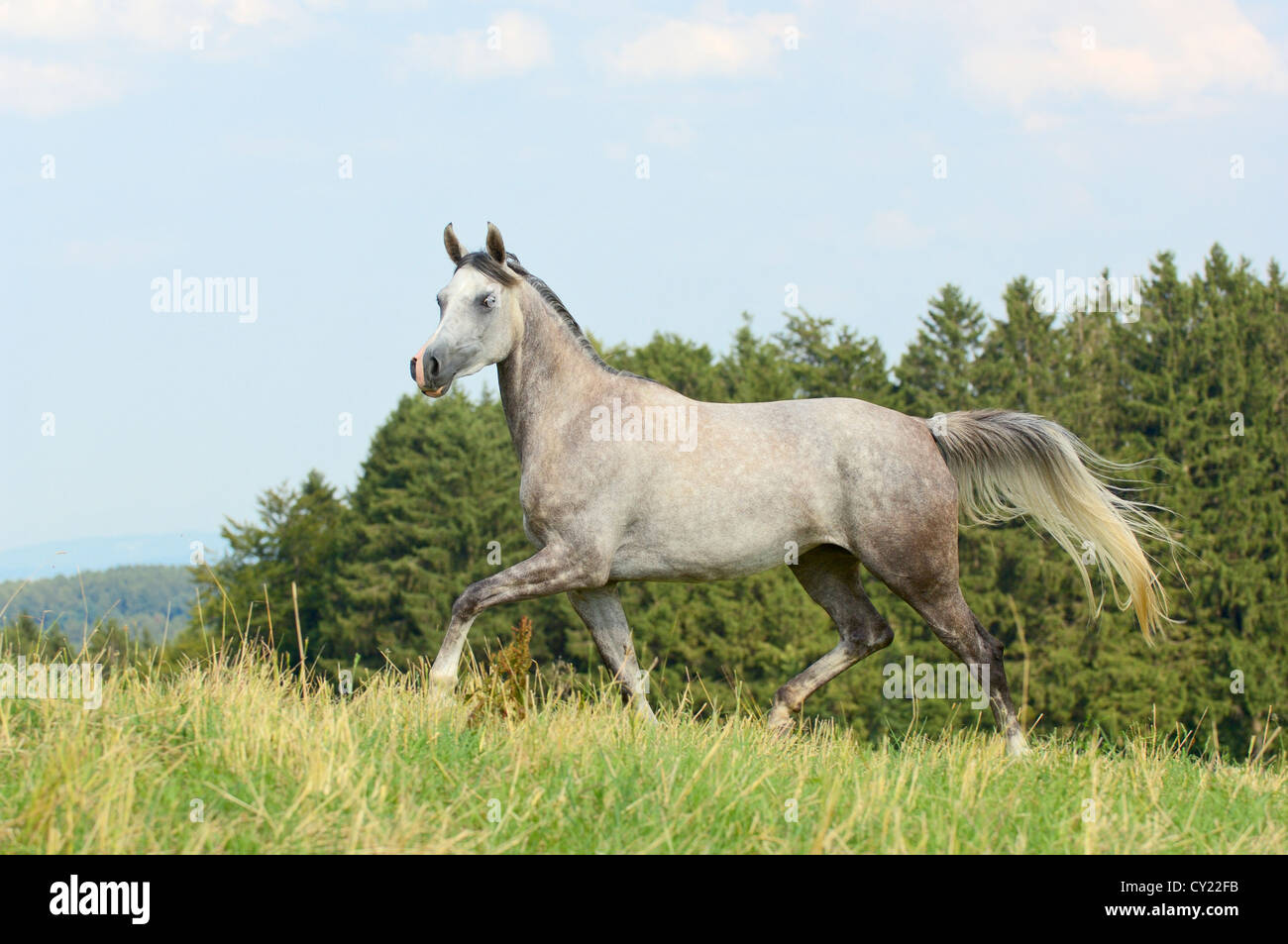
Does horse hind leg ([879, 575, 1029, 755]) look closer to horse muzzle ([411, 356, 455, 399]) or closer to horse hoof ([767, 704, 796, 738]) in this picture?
horse hoof ([767, 704, 796, 738])

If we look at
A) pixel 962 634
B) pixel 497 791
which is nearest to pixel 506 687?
pixel 497 791

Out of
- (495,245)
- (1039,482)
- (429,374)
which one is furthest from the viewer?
(1039,482)

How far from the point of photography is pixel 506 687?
564 centimetres

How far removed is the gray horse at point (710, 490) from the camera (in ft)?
21.8

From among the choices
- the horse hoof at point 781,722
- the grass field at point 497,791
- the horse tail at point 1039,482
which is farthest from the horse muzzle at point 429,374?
the horse tail at point 1039,482

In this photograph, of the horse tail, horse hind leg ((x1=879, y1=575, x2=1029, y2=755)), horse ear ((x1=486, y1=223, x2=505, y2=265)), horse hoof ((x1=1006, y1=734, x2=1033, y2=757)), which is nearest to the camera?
horse ear ((x1=486, y1=223, x2=505, y2=265))

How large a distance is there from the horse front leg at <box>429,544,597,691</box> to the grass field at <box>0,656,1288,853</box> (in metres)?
0.52

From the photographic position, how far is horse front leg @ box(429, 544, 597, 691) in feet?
20.7

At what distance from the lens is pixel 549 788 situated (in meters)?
4.40

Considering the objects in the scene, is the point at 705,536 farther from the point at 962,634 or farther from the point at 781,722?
the point at 962,634

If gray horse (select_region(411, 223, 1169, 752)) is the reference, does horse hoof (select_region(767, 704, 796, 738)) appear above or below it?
below

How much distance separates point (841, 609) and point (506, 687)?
8.84ft

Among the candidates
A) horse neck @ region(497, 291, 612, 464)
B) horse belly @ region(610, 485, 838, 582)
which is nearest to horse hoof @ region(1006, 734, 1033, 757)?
horse belly @ region(610, 485, 838, 582)
